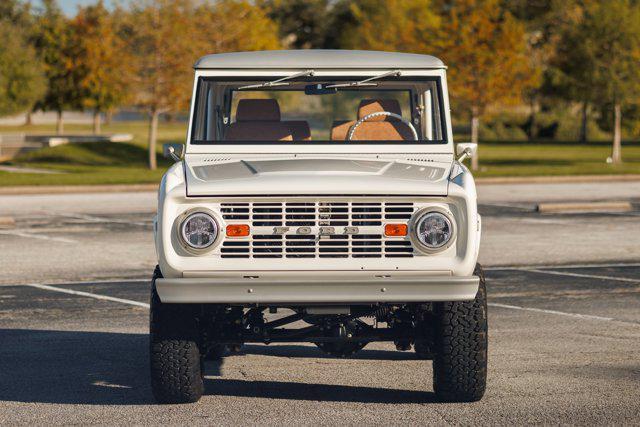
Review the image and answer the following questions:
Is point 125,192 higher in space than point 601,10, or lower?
lower

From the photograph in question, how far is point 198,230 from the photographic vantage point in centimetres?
700

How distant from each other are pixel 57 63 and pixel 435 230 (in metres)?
56.9

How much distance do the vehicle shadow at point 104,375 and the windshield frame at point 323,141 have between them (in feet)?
5.55

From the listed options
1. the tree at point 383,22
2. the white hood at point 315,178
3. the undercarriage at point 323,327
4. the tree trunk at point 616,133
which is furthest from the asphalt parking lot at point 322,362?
the tree at point 383,22

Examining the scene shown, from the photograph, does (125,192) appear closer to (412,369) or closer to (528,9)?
(412,369)

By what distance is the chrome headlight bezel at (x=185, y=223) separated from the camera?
6.97m

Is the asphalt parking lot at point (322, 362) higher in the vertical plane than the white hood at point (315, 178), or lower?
lower

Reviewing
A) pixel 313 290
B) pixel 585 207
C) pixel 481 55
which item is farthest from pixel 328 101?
pixel 481 55

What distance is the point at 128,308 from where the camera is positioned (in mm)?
11641

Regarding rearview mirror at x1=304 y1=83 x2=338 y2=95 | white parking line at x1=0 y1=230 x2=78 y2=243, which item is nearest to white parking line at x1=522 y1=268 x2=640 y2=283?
rearview mirror at x1=304 y1=83 x2=338 y2=95

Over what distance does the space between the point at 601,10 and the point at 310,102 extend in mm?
35777

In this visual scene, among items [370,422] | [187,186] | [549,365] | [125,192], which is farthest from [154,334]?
[125,192]

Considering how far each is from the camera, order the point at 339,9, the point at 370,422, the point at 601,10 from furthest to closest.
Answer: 1. the point at 339,9
2. the point at 601,10
3. the point at 370,422

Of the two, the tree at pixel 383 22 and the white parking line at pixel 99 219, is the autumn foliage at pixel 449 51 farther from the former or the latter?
the white parking line at pixel 99 219
